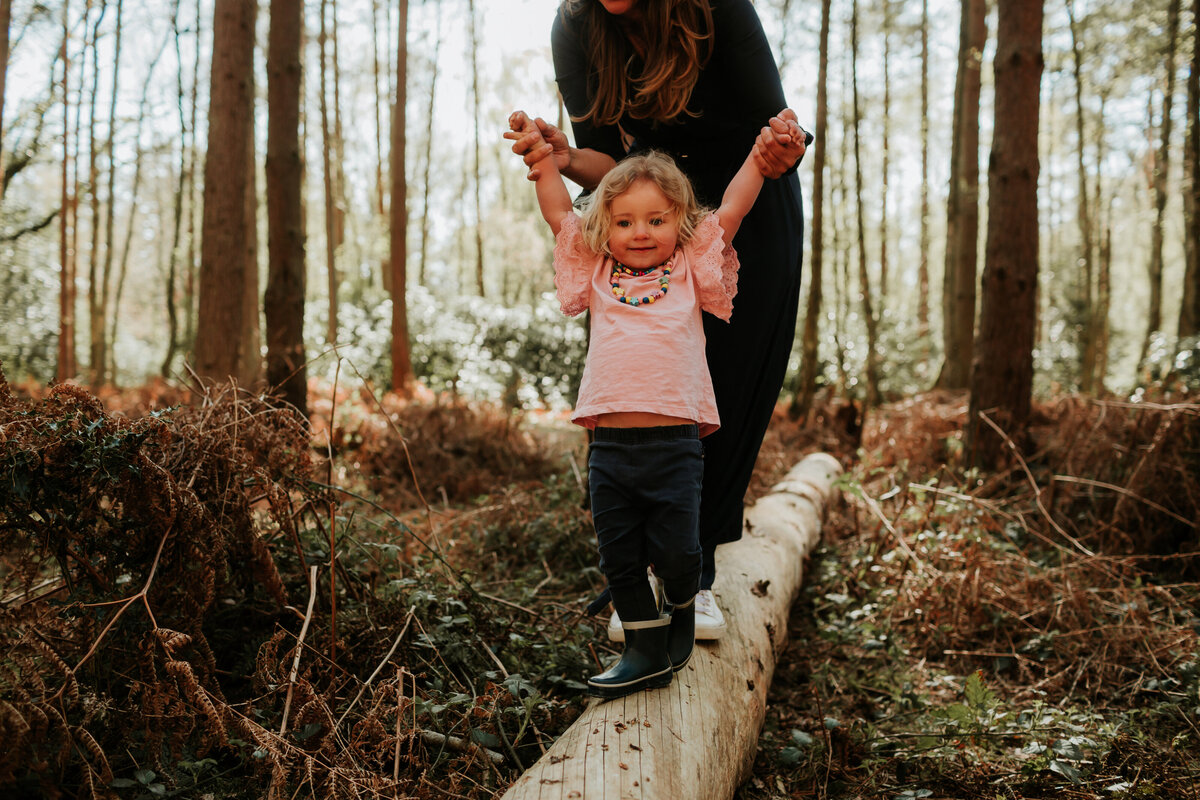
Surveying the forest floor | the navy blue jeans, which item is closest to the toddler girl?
the navy blue jeans

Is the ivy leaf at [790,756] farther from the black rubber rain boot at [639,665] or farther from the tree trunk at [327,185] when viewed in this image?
the tree trunk at [327,185]

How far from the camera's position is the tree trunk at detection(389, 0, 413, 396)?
1210 centimetres

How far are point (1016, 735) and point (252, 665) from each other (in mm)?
2311

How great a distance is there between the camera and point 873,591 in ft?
12.7

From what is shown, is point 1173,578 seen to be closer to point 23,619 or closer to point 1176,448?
point 1176,448

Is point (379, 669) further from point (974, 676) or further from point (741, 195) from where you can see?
point (974, 676)

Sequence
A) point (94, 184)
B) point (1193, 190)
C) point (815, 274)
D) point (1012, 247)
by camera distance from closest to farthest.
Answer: point (1012, 247), point (1193, 190), point (815, 274), point (94, 184)

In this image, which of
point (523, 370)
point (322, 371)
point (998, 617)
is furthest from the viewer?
point (523, 370)

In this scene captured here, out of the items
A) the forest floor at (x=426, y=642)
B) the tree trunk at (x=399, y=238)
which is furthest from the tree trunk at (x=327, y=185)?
the forest floor at (x=426, y=642)

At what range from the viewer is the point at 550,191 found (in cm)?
238

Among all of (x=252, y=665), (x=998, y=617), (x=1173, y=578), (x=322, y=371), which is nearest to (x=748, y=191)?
(x=252, y=665)

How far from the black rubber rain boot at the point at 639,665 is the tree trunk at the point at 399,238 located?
33.5 ft

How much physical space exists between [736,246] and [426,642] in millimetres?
1631

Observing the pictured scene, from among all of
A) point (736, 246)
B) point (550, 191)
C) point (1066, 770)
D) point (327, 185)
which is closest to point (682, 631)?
point (1066, 770)
